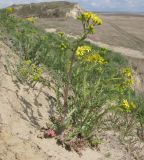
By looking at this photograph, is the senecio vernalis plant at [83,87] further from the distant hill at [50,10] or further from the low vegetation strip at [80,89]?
the distant hill at [50,10]

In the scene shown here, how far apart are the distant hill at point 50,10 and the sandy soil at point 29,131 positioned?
32942 mm

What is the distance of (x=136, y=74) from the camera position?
19797 mm

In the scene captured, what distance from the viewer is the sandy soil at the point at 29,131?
5.17 meters

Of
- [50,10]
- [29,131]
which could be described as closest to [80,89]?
[29,131]

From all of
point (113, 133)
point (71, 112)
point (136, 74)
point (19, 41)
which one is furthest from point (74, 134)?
point (136, 74)

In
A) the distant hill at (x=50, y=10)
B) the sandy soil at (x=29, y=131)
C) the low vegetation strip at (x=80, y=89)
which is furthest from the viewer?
the distant hill at (x=50, y=10)

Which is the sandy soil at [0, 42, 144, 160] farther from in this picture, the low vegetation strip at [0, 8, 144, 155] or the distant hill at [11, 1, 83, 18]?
the distant hill at [11, 1, 83, 18]

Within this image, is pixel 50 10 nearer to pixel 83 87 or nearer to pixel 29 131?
pixel 83 87

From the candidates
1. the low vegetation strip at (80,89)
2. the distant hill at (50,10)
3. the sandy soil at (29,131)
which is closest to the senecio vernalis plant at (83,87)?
the low vegetation strip at (80,89)

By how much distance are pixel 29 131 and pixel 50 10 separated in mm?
35914

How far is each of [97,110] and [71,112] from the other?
58 centimetres

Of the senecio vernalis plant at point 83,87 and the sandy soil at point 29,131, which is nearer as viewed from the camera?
the sandy soil at point 29,131

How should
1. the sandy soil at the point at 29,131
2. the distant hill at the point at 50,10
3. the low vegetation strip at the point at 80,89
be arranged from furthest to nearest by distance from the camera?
the distant hill at the point at 50,10 → the low vegetation strip at the point at 80,89 → the sandy soil at the point at 29,131

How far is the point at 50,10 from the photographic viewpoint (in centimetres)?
4075
